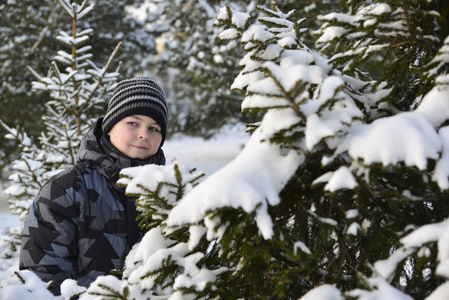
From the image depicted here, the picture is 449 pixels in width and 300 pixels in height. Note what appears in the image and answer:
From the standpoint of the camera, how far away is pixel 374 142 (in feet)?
3.23

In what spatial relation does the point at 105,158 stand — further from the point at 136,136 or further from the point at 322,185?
the point at 322,185

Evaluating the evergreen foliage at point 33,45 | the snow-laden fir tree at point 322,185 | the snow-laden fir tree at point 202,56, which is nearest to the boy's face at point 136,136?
the snow-laden fir tree at point 322,185

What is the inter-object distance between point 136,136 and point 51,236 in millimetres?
842

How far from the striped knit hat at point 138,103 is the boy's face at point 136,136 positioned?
0.13 ft

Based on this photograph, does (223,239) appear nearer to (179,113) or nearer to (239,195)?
(239,195)

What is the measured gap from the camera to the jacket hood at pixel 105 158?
255 cm

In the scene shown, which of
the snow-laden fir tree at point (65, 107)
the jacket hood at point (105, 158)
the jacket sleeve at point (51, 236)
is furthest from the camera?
the snow-laden fir tree at point (65, 107)

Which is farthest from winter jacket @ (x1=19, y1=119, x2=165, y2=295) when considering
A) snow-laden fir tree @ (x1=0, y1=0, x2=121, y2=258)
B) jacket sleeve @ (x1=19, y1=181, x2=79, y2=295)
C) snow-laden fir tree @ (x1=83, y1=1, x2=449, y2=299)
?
snow-laden fir tree @ (x1=0, y1=0, x2=121, y2=258)

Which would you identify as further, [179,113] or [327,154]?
[179,113]

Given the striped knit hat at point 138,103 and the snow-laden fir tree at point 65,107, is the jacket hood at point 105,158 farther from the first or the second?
the snow-laden fir tree at point 65,107

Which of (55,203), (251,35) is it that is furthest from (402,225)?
(55,203)

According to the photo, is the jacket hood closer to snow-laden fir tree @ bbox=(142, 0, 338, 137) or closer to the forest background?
the forest background

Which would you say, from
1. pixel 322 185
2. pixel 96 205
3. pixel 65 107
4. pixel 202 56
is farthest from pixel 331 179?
pixel 202 56

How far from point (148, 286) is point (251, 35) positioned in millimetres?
938
